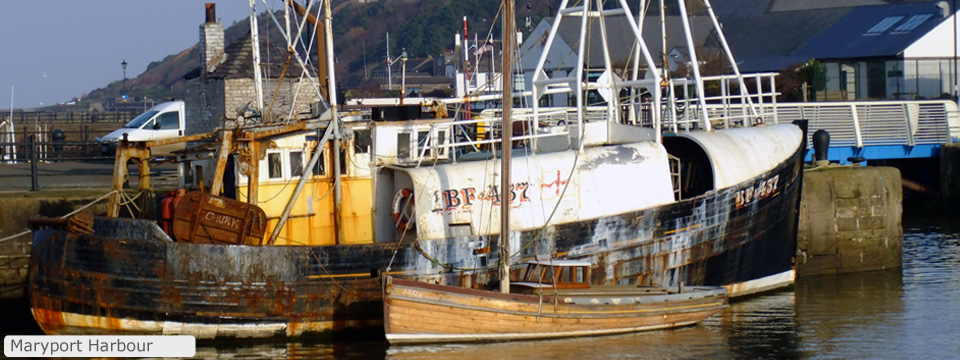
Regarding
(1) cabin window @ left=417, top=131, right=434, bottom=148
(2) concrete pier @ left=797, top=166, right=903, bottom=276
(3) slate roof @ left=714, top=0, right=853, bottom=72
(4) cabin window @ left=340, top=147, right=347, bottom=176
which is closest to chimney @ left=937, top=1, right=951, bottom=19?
(3) slate roof @ left=714, top=0, right=853, bottom=72

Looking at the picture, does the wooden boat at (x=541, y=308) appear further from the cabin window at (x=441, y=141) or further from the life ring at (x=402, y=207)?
the cabin window at (x=441, y=141)

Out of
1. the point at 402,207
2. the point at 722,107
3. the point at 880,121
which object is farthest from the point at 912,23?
the point at 402,207

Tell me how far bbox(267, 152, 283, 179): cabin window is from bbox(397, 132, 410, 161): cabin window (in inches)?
80.3

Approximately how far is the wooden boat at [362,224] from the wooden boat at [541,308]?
567 millimetres

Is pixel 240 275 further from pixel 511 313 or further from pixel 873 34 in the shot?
pixel 873 34

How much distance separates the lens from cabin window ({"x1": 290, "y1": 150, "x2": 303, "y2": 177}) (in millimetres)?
18531

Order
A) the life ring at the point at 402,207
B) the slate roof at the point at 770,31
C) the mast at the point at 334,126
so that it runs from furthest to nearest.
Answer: the slate roof at the point at 770,31, the life ring at the point at 402,207, the mast at the point at 334,126

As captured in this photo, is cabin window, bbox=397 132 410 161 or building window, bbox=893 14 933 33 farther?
building window, bbox=893 14 933 33

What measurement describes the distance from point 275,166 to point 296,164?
352 mm

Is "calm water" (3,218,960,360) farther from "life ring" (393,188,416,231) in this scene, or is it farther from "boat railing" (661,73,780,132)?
"boat railing" (661,73,780,132)

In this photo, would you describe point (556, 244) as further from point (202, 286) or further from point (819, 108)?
point (819, 108)

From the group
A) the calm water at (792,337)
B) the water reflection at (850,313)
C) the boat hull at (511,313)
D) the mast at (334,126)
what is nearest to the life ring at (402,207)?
the mast at (334,126)

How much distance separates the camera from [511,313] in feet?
56.3

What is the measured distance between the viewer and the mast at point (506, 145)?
1684 centimetres
